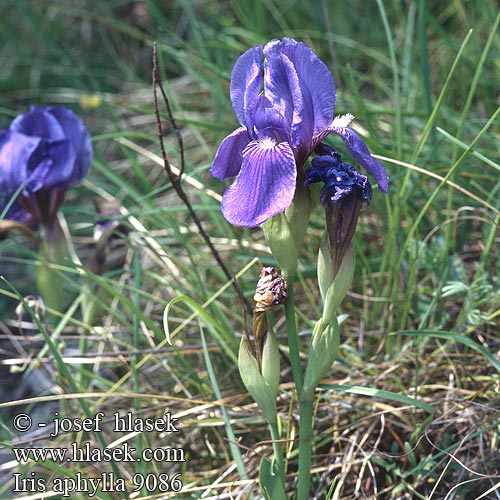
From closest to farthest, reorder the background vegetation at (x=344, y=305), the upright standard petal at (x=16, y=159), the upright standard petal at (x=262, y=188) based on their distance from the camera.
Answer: the upright standard petal at (x=262, y=188) < the background vegetation at (x=344, y=305) < the upright standard petal at (x=16, y=159)

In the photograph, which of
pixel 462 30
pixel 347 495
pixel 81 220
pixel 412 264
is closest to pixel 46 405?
pixel 81 220

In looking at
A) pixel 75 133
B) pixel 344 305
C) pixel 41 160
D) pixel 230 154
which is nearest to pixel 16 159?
pixel 41 160

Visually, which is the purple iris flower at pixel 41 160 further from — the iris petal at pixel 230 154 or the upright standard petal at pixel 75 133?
the iris petal at pixel 230 154

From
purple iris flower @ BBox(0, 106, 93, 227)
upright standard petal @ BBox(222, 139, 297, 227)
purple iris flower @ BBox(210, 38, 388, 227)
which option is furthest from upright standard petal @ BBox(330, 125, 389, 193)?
purple iris flower @ BBox(0, 106, 93, 227)

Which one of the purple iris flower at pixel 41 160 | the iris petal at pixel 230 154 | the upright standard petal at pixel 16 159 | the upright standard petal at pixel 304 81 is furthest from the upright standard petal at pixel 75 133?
the upright standard petal at pixel 304 81

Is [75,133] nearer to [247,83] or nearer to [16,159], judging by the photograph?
[16,159]

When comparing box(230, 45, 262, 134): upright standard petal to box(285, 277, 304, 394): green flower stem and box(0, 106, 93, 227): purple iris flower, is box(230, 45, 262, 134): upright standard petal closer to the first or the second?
box(285, 277, 304, 394): green flower stem
